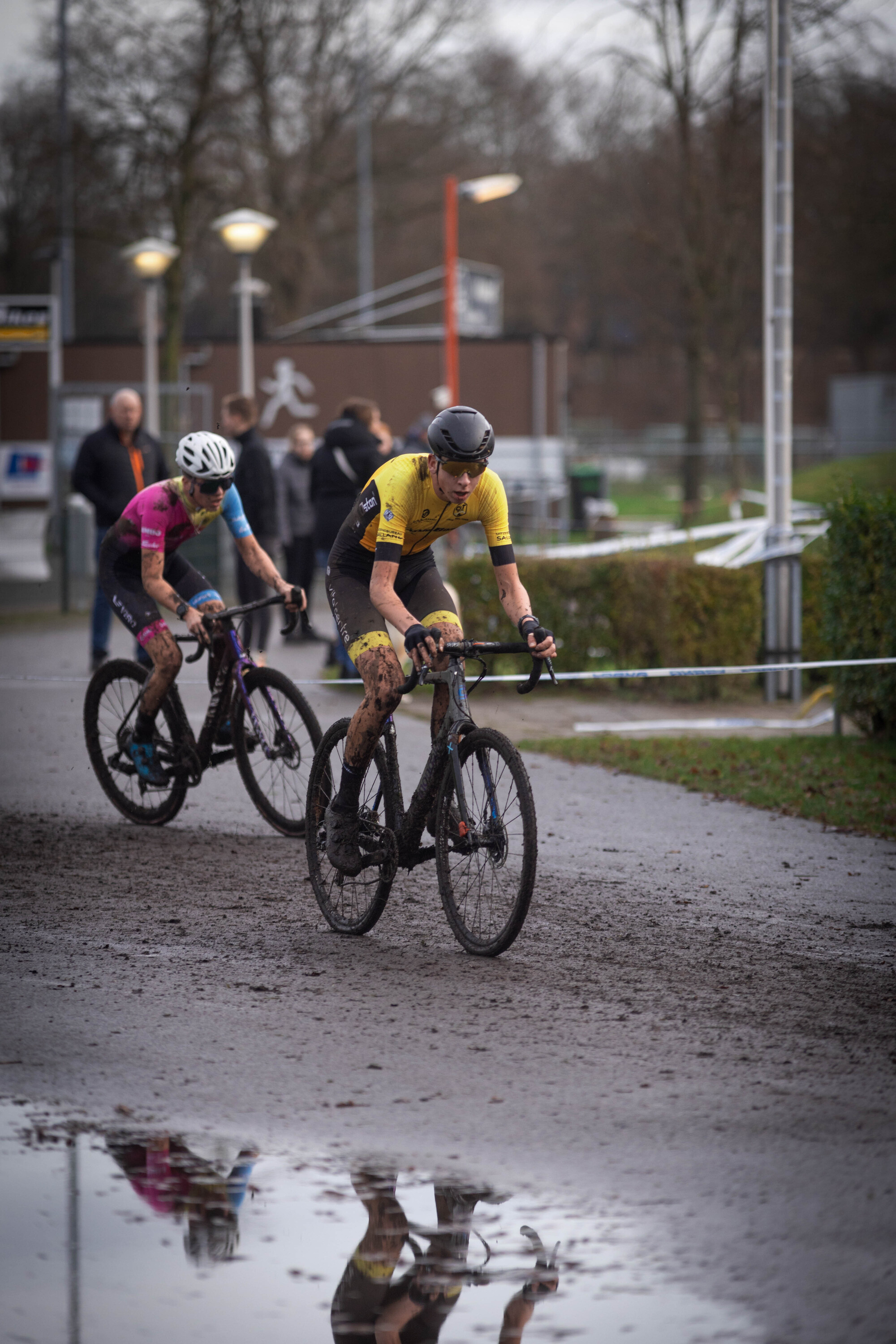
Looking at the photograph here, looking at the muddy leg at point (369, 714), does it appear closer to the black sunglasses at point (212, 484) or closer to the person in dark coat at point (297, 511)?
the black sunglasses at point (212, 484)

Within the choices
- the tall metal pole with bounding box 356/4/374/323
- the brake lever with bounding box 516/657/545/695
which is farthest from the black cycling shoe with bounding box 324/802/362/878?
the tall metal pole with bounding box 356/4/374/323

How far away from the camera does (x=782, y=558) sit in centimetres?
1245

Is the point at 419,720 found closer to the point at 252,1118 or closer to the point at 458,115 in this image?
the point at 252,1118

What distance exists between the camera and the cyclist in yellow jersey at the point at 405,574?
569cm

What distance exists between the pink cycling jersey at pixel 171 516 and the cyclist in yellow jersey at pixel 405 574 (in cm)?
154

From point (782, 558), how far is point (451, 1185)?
30.1 feet

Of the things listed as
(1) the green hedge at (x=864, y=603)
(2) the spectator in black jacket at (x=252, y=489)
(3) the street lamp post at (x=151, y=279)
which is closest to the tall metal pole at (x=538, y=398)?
(3) the street lamp post at (x=151, y=279)

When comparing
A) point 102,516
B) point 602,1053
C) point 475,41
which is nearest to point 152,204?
point 475,41

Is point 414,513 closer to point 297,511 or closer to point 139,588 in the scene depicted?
point 139,588

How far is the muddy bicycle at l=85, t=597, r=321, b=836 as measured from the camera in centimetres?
761

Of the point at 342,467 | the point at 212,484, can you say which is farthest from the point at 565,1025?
the point at 342,467

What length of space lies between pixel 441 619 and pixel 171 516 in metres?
2.15

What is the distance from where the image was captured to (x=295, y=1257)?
3.50m

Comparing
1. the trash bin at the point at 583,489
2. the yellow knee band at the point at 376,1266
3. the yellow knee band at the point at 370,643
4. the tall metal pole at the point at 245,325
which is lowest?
the yellow knee band at the point at 376,1266
